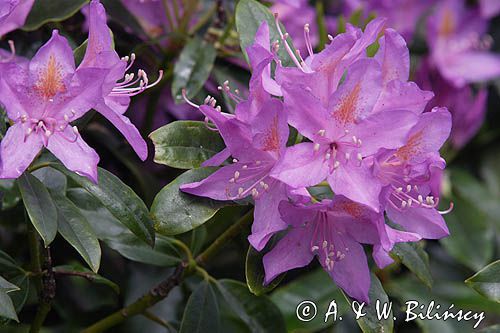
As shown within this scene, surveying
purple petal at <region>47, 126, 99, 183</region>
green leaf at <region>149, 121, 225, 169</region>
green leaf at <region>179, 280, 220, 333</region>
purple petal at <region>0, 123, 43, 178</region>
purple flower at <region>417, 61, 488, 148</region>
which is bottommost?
purple flower at <region>417, 61, 488, 148</region>

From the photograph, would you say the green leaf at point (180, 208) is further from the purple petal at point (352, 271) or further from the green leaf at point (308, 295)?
the green leaf at point (308, 295)

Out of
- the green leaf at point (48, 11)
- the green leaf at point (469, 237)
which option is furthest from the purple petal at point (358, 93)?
the green leaf at point (469, 237)

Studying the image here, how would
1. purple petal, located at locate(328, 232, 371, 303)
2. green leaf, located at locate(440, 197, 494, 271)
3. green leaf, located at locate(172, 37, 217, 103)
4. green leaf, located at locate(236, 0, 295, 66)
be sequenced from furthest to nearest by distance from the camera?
green leaf, located at locate(440, 197, 494, 271) → green leaf, located at locate(172, 37, 217, 103) → green leaf, located at locate(236, 0, 295, 66) → purple petal, located at locate(328, 232, 371, 303)

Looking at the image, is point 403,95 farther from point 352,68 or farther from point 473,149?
point 473,149

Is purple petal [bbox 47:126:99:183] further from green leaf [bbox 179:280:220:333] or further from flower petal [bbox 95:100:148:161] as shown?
green leaf [bbox 179:280:220:333]

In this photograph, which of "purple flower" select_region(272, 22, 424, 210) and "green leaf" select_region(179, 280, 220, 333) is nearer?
"purple flower" select_region(272, 22, 424, 210)

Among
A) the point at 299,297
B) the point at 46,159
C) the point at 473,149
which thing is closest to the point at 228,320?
the point at 299,297

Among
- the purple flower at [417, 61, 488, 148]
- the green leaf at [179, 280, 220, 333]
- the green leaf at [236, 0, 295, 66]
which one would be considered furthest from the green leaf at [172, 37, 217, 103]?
the purple flower at [417, 61, 488, 148]

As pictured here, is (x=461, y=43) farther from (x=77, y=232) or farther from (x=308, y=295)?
(x=77, y=232)
